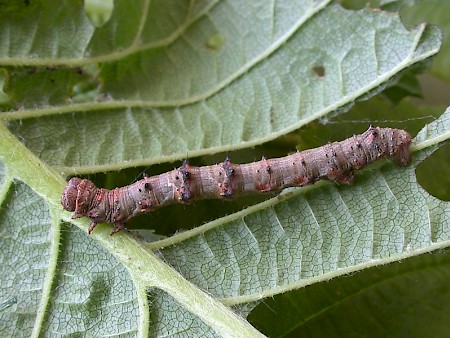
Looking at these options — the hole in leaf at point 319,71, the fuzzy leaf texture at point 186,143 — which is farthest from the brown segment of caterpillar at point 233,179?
the hole in leaf at point 319,71

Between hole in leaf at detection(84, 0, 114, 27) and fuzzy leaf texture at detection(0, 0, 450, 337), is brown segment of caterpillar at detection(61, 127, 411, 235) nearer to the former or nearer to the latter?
fuzzy leaf texture at detection(0, 0, 450, 337)

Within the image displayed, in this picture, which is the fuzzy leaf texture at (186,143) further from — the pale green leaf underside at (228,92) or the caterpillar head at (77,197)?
the caterpillar head at (77,197)

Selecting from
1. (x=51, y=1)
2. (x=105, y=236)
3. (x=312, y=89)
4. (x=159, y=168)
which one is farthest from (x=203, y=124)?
(x=51, y=1)

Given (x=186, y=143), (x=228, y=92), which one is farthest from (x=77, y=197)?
(x=228, y=92)

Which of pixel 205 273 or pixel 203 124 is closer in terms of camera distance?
pixel 205 273

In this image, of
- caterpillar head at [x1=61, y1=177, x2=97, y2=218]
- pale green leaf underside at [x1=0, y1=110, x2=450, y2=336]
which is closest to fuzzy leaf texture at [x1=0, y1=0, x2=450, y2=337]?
pale green leaf underside at [x1=0, y1=110, x2=450, y2=336]

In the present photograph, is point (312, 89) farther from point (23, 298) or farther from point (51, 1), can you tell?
point (23, 298)

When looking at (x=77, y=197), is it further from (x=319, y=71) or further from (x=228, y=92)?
(x=319, y=71)
